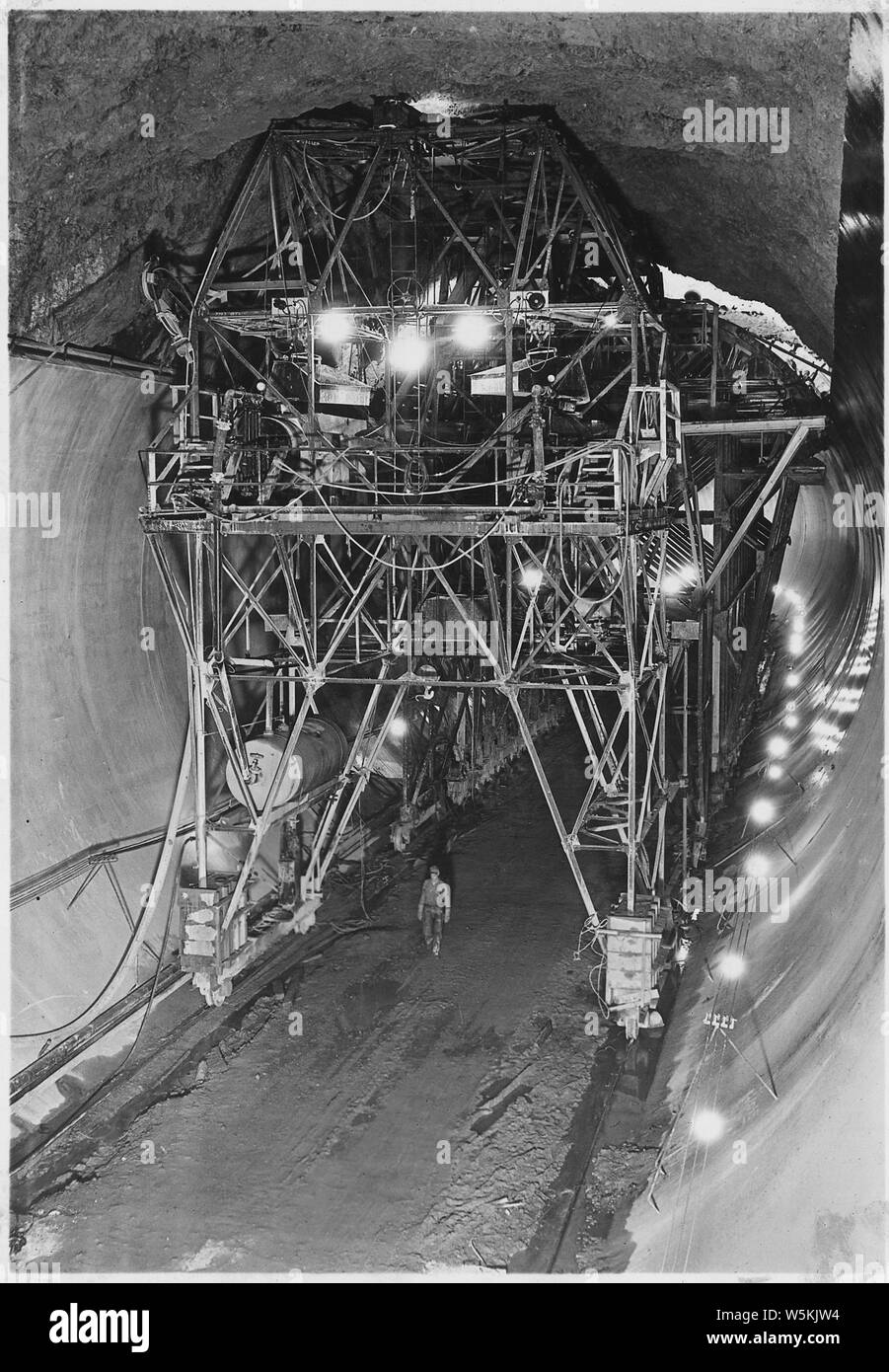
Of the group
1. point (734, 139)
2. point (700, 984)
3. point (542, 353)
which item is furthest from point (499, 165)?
point (700, 984)

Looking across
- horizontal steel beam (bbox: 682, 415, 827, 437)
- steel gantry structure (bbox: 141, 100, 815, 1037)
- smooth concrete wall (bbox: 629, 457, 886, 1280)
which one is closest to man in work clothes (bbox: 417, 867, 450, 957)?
steel gantry structure (bbox: 141, 100, 815, 1037)

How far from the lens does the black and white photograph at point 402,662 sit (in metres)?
8.03

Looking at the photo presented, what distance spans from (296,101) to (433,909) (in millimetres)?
7590

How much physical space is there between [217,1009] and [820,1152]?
6.04 metres

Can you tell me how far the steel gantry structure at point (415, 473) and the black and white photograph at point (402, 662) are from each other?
7cm

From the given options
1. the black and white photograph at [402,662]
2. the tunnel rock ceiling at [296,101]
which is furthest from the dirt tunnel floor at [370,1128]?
the tunnel rock ceiling at [296,101]

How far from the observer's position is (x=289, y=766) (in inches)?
467

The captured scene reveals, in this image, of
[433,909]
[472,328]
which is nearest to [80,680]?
[433,909]

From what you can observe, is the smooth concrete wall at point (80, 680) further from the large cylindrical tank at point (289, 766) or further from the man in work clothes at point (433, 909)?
the man in work clothes at point (433, 909)

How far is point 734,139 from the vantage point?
962 centimetres

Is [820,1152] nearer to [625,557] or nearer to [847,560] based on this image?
[625,557]

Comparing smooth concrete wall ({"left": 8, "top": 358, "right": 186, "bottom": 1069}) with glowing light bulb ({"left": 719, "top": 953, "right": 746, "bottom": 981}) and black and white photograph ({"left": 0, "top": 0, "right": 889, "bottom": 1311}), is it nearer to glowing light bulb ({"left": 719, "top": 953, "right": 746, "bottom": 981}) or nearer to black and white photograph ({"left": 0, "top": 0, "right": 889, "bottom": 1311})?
black and white photograph ({"left": 0, "top": 0, "right": 889, "bottom": 1311})

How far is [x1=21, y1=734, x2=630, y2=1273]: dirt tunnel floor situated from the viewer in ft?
26.6

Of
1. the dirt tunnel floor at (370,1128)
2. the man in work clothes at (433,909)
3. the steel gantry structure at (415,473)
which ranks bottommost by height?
the dirt tunnel floor at (370,1128)
